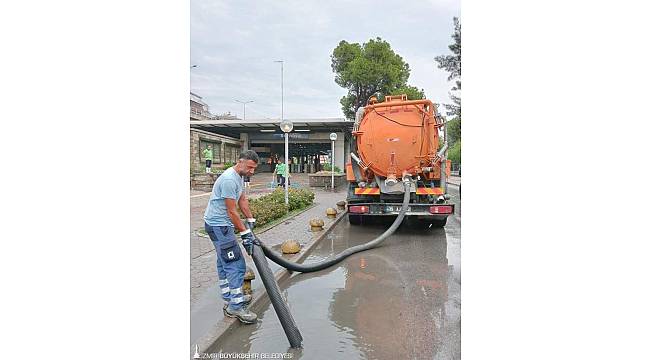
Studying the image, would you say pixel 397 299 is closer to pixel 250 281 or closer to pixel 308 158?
pixel 250 281

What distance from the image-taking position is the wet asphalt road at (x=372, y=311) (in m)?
2.77

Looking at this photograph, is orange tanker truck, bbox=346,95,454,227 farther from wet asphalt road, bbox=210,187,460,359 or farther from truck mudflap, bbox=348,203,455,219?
wet asphalt road, bbox=210,187,460,359

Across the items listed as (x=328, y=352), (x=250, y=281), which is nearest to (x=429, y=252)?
(x=250, y=281)

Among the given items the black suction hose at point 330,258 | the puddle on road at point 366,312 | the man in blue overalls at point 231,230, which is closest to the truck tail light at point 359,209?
the black suction hose at point 330,258

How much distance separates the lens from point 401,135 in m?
6.42

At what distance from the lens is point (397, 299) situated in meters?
3.77

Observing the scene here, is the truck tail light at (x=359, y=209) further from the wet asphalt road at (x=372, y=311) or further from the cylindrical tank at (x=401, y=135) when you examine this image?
the wet asphalt road at (x=372, y=311)

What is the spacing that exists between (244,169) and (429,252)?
3512 millimetres

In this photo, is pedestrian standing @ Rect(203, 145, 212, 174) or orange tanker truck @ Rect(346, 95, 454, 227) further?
orange tanker truck @ Rect(346, 95, 454, 227)

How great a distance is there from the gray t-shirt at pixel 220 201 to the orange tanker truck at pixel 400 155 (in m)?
3.81

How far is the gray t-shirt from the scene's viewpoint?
3129 mm

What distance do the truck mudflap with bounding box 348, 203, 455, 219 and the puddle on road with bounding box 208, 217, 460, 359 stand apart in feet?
3.38

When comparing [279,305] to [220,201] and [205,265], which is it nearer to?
[220,201]

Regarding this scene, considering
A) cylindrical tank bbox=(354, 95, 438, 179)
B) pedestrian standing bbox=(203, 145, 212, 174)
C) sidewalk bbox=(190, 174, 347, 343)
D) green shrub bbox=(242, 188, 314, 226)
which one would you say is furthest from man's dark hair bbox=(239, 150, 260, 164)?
green shrub bbox=(242, 188, 314, 226)
